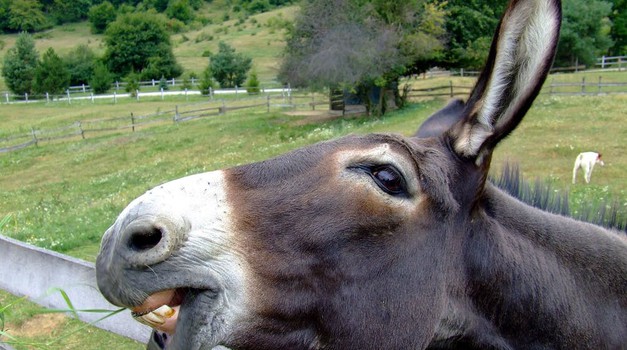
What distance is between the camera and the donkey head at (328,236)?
2.18 metres

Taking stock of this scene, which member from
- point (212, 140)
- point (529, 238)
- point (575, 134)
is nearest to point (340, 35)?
point (212, 140)

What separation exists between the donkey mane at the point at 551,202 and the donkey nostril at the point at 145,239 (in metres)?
2.04

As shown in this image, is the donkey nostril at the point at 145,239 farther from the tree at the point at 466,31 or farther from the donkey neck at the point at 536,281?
the tree at the point at 466,31

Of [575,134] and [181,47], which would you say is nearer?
[575,134]

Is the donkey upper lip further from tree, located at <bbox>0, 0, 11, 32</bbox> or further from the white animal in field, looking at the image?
tree, located at <bbox>0, 0, 11, 32</bbox>

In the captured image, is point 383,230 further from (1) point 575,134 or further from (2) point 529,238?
(1) point 575,134

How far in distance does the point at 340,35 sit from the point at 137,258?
30.1 meters

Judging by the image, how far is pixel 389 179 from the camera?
7.98 ft

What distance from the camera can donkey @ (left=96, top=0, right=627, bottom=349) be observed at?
2.20 metres

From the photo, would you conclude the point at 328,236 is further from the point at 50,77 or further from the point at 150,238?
the point at 50,77

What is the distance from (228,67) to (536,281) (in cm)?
7055

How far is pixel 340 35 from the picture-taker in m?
31.2

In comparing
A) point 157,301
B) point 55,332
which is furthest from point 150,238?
point 55,332

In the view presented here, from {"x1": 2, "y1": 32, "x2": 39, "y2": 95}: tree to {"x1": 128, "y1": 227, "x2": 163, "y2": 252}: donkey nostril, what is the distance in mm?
74952
